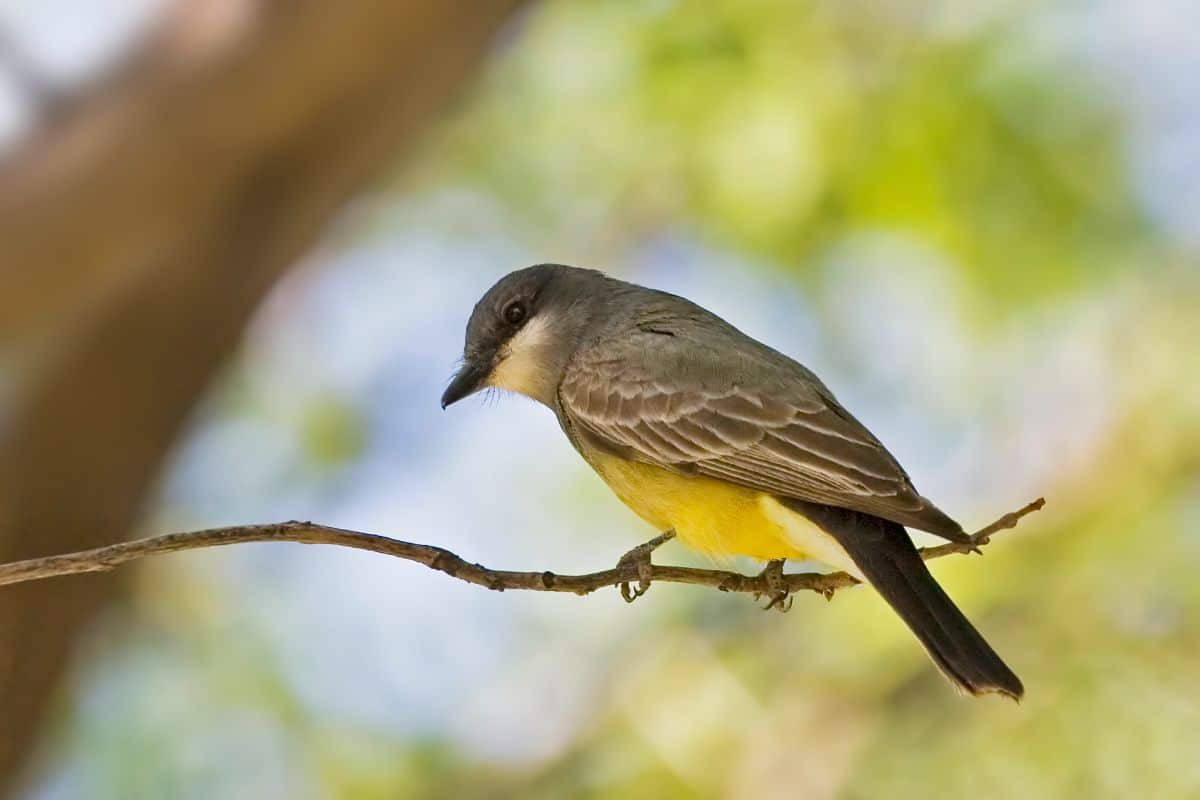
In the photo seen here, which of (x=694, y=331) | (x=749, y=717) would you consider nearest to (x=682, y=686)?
(x=749, y=717)

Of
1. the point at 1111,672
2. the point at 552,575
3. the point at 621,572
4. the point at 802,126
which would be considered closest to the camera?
the point at 552,575

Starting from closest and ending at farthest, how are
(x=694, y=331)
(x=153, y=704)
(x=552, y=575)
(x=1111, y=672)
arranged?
1. (x=552, y=575)
2. (x=694, y=331)
3. (x=1111, y=672)
4. (x=153, y=704)

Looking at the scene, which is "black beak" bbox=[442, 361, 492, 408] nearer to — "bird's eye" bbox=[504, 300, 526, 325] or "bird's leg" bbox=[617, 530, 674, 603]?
"bird's eye" bbox=[504, 300, 526, 325]

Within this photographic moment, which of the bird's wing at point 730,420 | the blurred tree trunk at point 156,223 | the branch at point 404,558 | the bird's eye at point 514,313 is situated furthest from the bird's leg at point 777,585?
the blurred tree trunk at point 156,223

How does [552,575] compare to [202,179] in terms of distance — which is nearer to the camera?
[552,575]

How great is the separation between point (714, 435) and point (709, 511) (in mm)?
266

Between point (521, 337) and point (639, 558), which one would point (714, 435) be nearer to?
point (639, 558)

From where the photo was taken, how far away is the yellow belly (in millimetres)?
4824

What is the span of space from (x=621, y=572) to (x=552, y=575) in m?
0.31

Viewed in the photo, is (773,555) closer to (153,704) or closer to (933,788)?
(933,788)

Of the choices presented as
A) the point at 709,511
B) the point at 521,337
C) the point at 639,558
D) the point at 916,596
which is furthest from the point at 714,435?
the point at 521,337

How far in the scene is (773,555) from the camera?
16.1 ft

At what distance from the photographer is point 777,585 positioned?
479 centimetres

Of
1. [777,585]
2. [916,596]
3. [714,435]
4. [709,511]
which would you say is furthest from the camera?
[714,435]
